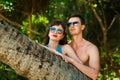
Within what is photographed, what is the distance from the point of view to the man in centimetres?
302

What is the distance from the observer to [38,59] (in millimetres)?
2537

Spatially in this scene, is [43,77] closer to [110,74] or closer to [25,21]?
[25,21]

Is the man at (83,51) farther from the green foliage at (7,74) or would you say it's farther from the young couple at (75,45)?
the green foliage at (7,74)

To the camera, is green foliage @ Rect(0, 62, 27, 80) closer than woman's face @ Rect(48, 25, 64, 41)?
No

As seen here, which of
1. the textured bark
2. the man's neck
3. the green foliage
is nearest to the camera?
the textured bark

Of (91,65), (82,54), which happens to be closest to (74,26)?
(82,54)

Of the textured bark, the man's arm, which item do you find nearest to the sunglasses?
the man's arm

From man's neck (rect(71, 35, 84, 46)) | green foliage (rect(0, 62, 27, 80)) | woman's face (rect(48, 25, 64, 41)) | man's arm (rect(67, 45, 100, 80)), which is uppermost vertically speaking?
woman's face (rect(48, 25, 64, 41))

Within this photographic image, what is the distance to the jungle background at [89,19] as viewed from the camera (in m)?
5.90

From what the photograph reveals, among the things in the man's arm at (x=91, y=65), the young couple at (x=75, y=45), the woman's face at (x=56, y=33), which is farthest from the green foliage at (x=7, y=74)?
the man's arm at (x=91, y=65)

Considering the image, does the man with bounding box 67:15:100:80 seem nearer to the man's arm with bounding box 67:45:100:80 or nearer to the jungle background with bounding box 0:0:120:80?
the man's arm with bounding box 67:45:100:80

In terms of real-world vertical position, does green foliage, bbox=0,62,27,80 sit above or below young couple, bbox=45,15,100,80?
below

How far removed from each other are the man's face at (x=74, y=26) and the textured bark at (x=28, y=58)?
81 centimetres

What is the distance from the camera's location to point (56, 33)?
3385mm
